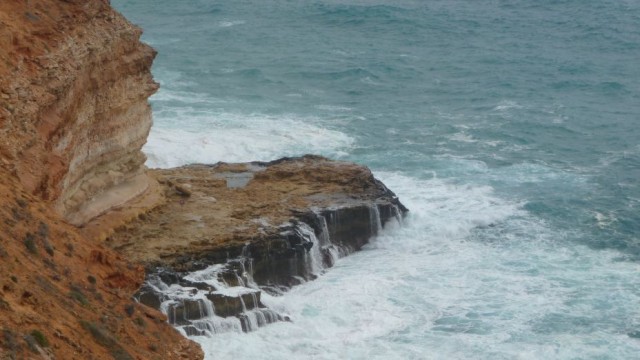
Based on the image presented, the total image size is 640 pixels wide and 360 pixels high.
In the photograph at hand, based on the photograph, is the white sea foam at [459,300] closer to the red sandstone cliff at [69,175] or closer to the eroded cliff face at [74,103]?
the eroded cliff face at [74,103]

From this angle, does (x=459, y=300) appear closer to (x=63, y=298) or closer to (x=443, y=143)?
(x=63, y=298)

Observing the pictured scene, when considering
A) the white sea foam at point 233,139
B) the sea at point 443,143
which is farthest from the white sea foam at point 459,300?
the white sea foam at point 233,139

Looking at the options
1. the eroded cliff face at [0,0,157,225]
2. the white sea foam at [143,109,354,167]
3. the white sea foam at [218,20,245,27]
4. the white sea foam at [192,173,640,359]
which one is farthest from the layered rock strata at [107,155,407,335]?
the white sea foam at [218,20,245,27]

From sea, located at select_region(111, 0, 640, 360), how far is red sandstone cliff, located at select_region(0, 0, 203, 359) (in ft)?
16.9

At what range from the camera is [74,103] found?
23922 millimetres

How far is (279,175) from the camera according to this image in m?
32.5

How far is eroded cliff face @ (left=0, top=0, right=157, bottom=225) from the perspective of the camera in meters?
21.1

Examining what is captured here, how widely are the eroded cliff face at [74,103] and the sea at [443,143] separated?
15.3 feet

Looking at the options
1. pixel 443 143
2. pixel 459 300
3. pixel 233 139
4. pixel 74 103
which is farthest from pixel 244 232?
pixel 443 143

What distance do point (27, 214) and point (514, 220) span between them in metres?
20.3

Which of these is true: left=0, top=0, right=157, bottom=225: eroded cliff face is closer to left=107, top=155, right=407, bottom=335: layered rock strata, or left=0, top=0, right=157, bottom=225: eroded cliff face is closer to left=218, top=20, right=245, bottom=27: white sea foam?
left=107, top=155, right=407, bottom=335: layered rock strata

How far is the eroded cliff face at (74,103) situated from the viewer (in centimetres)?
2112

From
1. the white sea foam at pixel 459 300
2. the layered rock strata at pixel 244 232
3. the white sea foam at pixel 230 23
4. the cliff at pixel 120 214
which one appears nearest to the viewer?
the cliff at pixel 120 214

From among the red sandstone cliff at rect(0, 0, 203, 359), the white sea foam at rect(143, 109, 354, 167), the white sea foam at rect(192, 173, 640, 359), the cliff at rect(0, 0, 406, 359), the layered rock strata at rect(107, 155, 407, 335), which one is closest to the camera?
the red sandstone cliff at rect(0, 0, 203, 359)
